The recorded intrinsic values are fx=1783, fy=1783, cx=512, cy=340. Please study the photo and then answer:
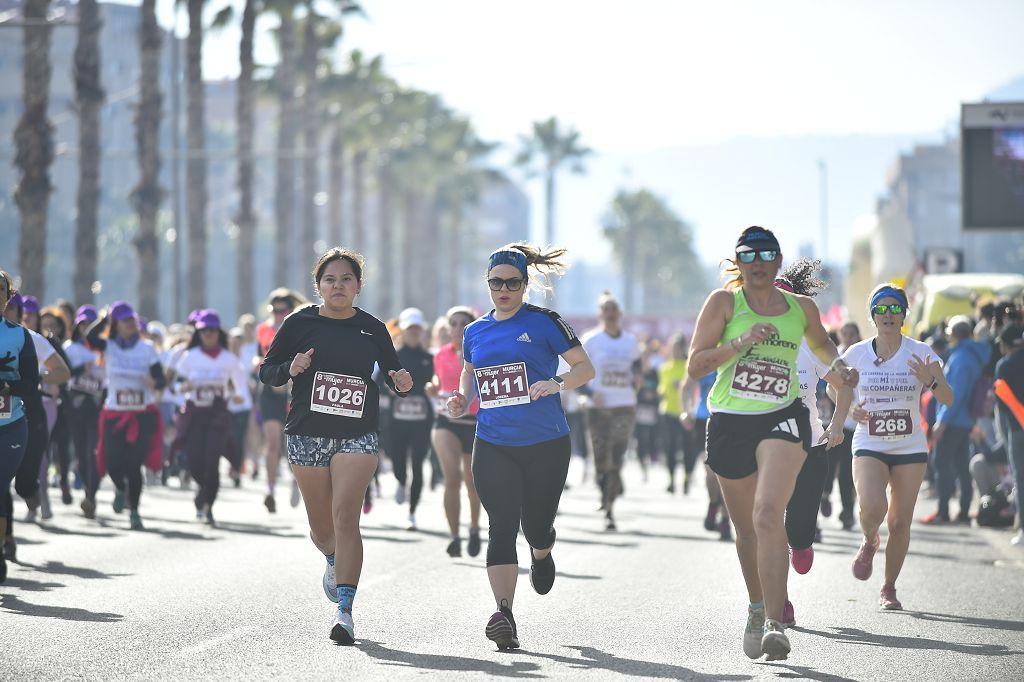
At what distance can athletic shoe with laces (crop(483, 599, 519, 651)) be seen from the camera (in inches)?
341

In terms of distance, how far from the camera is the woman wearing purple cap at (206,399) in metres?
16.3

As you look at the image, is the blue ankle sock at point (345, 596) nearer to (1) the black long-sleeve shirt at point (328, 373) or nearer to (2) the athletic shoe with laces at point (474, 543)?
(1) the black long-sleeve shirt at point (328, 373)

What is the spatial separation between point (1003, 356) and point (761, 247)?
643 cm

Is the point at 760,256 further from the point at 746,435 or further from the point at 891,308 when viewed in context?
the point at 891,308

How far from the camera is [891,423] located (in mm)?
10695

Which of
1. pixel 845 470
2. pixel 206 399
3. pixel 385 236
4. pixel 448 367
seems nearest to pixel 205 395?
pixel 206 399

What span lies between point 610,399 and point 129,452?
4824mm

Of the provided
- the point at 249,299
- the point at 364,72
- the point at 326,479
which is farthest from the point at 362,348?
the point at 364,72

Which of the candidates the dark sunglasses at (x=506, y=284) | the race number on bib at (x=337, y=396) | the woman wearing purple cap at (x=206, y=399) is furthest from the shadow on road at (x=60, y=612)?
the woman wearing purple cap at (x=206, y=399)

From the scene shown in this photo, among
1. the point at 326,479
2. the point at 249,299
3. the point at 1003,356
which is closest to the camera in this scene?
the point at 326,479

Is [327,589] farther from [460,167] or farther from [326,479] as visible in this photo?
[460,167]

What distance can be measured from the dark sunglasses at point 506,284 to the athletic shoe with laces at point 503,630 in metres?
1.60

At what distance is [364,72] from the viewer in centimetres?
6041

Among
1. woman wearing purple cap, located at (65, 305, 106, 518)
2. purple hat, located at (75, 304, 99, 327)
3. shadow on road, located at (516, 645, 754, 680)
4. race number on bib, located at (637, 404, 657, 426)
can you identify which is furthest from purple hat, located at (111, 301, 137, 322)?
race number on bib, located at (637, 404, 657, 426)
